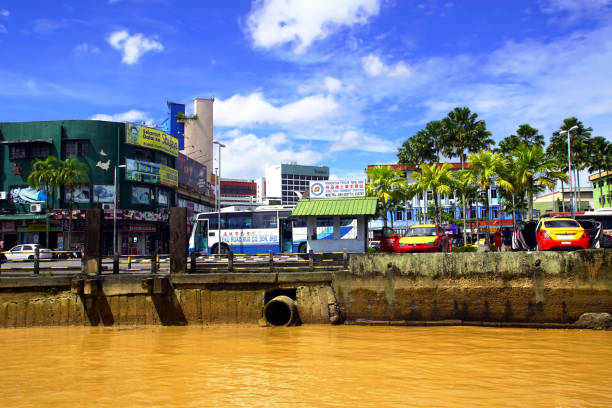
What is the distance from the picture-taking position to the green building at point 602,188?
58.7 metres

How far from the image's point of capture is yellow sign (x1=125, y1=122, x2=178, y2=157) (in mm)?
44812

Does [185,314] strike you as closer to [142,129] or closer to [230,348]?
[230,348]

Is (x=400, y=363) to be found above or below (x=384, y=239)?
below

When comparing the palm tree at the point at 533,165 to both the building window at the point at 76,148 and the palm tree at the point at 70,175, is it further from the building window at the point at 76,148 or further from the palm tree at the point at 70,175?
the building window at the point at 76,148

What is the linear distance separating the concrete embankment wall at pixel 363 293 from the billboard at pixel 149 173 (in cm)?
3105

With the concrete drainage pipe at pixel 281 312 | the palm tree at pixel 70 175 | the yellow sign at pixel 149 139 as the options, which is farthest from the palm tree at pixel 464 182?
the palm tree at pixel 70 175

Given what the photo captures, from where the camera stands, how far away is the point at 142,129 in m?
46.2

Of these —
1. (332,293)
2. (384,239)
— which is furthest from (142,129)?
(332,293)

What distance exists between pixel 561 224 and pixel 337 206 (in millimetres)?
8261

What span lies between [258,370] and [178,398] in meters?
2.03

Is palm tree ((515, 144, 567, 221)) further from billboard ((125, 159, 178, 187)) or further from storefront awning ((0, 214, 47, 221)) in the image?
storefront awning ((0, 214, 47, 221))

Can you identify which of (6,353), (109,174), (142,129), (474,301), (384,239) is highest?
(142,129)

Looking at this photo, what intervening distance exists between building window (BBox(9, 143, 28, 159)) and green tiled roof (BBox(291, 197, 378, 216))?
34557mm

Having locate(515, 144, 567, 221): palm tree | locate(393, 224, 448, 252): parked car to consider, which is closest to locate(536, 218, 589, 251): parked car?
locate(393, 224, 448, 252): parked car
